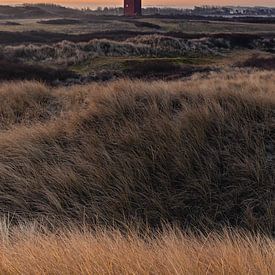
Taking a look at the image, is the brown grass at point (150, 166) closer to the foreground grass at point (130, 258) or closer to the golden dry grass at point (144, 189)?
the golden dry grass at point (144, 189)

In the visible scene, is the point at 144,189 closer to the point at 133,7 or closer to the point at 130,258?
the point at 130,258

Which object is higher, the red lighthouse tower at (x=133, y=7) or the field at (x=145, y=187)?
the red lighthouse tower at (x=133, y=7)

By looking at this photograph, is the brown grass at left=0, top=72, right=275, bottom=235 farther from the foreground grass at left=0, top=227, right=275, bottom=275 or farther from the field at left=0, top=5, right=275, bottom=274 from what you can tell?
the foreground grass at left=0, top=227, right=275, bottom=275

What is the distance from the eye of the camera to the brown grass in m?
3.97

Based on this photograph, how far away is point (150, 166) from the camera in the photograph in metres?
4.59

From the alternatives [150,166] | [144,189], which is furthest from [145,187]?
[150,166]

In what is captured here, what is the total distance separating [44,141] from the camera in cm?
545

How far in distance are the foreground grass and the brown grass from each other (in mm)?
810

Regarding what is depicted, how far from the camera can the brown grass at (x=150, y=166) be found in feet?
13.0

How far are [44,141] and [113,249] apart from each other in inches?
121

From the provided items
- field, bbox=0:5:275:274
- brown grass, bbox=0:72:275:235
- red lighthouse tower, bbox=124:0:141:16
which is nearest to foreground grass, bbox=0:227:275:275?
field, bbox=0:5:275:274

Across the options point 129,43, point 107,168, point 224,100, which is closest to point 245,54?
point 129,43

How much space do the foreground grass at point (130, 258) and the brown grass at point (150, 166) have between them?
2.66 ft

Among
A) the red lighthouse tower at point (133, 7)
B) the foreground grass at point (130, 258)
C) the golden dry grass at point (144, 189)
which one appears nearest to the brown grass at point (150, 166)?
the golden dry grass at point (144, 189)
